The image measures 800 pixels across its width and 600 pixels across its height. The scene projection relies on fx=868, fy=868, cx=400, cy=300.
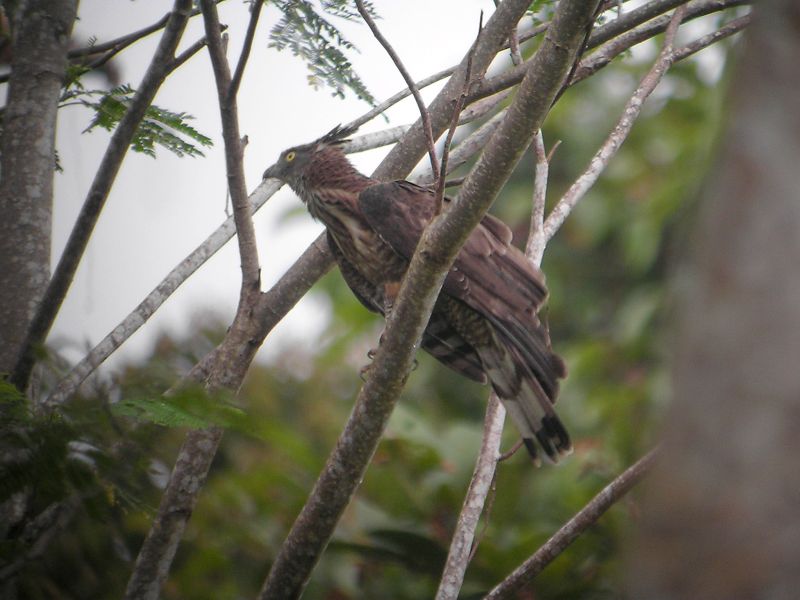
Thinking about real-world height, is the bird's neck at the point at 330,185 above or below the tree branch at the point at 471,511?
above

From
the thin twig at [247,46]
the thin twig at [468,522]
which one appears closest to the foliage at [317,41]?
the thin twig at [247,46]

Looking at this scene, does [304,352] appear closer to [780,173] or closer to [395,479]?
[395,479]

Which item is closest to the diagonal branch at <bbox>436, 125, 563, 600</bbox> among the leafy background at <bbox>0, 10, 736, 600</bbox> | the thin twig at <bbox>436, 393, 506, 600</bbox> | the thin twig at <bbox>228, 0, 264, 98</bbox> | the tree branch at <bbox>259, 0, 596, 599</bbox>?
the thin twig at <bbox>436, 393, 506, 600</bbox>

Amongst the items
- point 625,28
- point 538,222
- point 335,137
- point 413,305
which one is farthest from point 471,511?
point 335,137

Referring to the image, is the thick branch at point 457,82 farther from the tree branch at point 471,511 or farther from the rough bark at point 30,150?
the rough bark at point 30,150

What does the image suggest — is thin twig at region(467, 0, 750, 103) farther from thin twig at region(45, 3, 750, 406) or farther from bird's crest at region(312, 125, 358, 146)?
bird's crest at region(312, 125, 358, 146)

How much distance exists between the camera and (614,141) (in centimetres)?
352

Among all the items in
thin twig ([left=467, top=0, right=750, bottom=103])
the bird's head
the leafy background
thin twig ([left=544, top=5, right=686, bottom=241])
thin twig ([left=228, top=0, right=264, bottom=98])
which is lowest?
the leafy background

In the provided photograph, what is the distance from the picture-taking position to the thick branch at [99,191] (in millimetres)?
2811

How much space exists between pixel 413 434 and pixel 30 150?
272 centimetres

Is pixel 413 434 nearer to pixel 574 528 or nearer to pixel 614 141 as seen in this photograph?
pixel 614 141

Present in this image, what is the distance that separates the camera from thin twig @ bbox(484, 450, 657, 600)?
8.46 feet

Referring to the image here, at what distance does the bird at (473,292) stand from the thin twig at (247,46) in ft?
3.38

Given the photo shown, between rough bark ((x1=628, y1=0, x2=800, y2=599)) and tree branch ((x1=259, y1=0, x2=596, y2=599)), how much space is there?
1.39 metres
